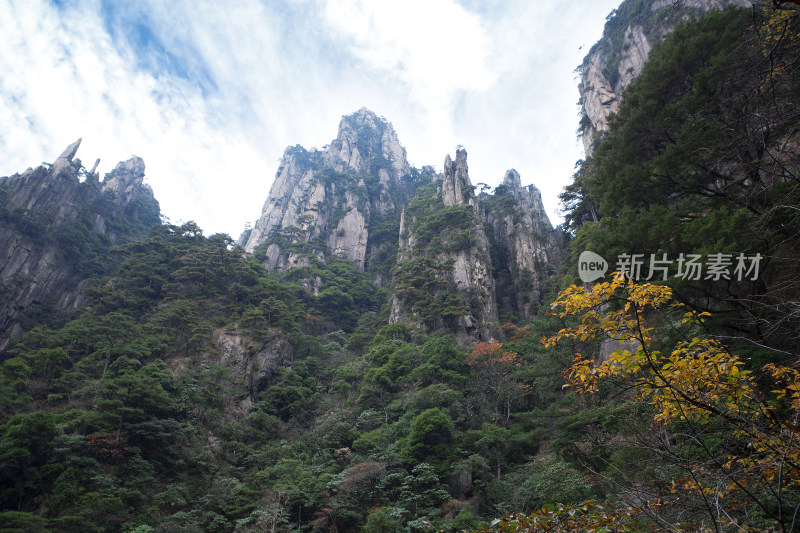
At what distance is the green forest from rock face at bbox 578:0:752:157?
32.0 ft

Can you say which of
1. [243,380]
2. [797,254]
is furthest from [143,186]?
[797,254]

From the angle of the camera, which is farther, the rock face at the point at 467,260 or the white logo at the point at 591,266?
the rock face at the point at 467,260

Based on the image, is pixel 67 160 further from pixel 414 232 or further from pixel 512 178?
pixel 512 178

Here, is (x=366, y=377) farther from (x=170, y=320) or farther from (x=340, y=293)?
(x=340, y=293)

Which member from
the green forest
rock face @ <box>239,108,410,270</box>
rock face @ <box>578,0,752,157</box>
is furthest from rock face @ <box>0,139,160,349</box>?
rock face @ <box>578,0,752,157</box>

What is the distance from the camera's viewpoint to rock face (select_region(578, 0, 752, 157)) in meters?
25.3

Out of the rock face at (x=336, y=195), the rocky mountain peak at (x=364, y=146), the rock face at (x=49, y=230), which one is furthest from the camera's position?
the rocky mountain peak at (x=364, y=146)

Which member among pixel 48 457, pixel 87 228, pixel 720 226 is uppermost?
pixel 87 228

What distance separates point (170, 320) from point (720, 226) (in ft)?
79.5

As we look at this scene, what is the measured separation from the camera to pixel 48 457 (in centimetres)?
1249

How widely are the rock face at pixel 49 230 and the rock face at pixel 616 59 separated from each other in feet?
120

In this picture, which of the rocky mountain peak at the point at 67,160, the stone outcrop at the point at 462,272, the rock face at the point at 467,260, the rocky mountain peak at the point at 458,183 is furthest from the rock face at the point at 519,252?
the rocky mountain peak at the point at 67,160

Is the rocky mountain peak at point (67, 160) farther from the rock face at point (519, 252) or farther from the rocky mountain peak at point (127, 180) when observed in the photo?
the rock face at point (519, 252)

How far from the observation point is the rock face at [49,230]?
81.2 ft
